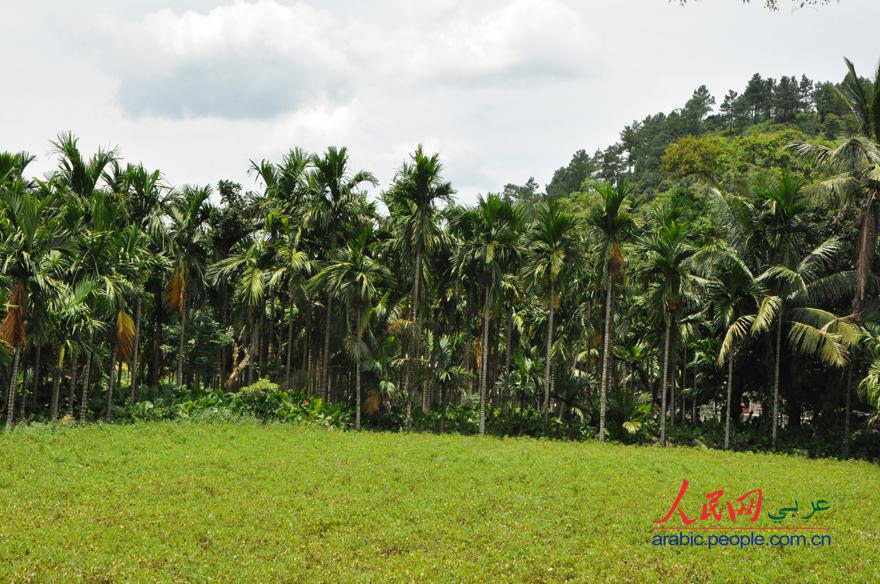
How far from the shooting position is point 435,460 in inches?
670

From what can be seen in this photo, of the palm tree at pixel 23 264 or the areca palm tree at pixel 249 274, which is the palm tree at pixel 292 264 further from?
the palm tree at pixel 23 264

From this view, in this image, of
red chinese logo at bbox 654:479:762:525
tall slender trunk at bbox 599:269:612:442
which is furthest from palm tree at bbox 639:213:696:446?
red chinese logo at bbox 654:479:762:525

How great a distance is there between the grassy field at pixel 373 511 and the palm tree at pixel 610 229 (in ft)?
14.5

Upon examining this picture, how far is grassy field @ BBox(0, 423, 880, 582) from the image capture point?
9336 mm

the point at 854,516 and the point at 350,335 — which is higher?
the point at 350,335

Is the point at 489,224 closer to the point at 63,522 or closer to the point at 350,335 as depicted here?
the point at 350,335

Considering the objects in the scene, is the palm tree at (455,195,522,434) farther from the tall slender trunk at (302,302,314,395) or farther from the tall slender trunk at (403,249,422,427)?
the tall slender trunk at (302,302,314,395)

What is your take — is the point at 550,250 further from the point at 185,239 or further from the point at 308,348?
the point at 185,239

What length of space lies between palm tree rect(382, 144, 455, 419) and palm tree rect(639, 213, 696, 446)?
23.0 feet

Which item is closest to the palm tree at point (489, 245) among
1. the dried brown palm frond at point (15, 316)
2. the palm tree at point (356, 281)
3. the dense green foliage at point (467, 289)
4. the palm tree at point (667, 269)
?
the dense green foliage at point (467, 289)

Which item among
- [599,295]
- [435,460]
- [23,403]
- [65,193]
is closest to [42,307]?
[23,403]

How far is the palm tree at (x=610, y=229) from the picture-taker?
22.6 meters

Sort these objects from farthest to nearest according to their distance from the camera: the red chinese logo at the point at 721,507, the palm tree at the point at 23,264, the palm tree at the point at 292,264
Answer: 1. the palm tree at the point at 292,264
2. the palm tree at the point at 23,264
3. the red chinese logo at the point at 721,507

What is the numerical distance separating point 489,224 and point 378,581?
16.1m
